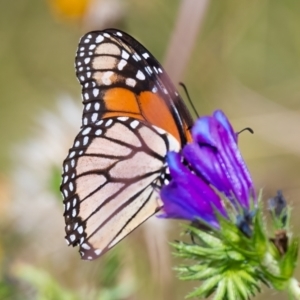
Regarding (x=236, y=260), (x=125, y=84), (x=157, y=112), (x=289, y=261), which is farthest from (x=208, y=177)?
(x=125, y=84)

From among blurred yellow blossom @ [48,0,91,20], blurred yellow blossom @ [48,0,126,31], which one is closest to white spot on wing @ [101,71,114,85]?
blurred yellow blossom @ [48,0,126,31]

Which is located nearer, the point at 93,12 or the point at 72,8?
the point at 93,12

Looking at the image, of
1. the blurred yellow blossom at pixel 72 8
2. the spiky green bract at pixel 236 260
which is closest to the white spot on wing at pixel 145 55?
the spiky green bract at pixel 236 260

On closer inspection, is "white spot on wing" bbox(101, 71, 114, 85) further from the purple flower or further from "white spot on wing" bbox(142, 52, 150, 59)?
the purple flower

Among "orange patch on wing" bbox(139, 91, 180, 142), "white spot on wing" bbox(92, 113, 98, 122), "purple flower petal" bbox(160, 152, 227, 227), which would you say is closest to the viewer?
"purple flower petal" bbox(160, 152, 227, 227)

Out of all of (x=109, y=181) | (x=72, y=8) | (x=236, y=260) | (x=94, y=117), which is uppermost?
(x=72, y=8)

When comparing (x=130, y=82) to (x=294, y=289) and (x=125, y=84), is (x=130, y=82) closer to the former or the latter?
(x=125, y=84)
